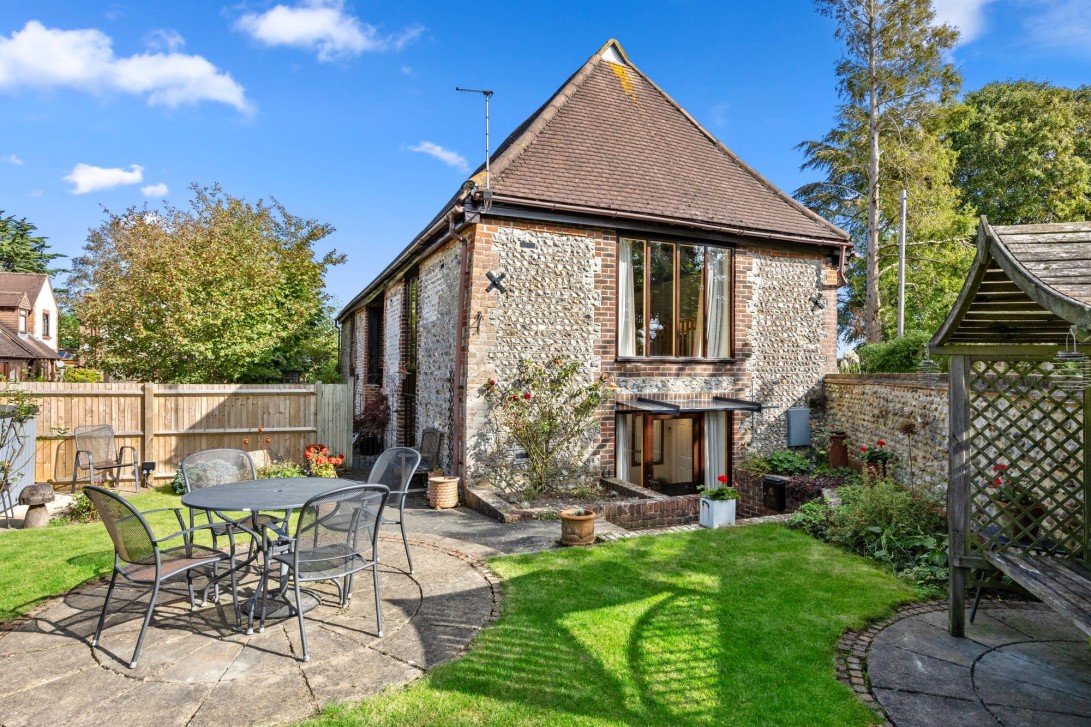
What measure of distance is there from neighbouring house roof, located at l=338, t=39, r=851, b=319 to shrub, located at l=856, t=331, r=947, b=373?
231cm

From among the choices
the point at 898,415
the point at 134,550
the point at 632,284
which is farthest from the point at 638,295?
the point at 134,550

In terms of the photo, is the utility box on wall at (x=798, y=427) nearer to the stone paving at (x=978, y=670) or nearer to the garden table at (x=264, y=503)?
the stone paving at (x=978, y=670)

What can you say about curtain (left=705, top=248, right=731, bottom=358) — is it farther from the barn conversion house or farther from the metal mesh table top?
the metal mesh table top

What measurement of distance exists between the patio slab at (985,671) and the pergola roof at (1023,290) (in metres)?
2.19

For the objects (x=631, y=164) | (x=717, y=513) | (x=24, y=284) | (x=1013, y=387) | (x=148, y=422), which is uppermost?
(x=24, y=284)

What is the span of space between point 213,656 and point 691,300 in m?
8.74

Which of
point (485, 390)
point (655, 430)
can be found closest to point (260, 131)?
point (485, 390)

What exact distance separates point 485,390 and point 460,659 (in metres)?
5.23

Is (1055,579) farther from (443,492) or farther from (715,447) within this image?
(443,492)

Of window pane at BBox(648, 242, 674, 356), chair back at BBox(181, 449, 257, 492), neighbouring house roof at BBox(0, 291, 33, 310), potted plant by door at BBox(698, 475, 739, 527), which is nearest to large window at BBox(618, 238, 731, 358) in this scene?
window pane at BBox(648, 242, 674, 356)

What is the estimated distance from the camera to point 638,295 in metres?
9.79

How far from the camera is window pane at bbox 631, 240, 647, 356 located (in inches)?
384

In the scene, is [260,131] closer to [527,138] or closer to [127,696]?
[527,138]

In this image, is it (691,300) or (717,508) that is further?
(691,300)
